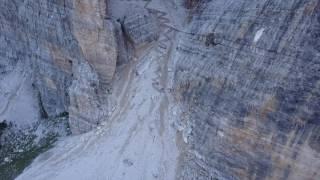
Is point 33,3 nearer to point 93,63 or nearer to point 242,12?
point 93,63

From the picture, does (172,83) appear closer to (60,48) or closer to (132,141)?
(132,141)

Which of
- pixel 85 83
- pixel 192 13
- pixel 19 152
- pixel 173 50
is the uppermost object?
pixel 192 13

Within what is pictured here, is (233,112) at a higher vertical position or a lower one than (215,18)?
lower

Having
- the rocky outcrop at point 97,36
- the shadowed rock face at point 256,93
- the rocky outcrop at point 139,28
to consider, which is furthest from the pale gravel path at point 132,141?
the shadowed rock face at point 256,93

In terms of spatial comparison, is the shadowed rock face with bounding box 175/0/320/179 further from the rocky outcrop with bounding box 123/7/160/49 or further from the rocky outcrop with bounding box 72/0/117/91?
the rocky outcrop with bounding box 72/0/117/91

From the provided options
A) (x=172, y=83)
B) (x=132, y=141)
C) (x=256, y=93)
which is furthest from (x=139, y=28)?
(x=256, y=93)

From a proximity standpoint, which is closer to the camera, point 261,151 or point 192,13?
point 261,151

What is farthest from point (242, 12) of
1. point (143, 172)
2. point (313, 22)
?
point (143, 172)

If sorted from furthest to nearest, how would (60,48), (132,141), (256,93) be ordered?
(60,48) < (132,141) < (256,93)

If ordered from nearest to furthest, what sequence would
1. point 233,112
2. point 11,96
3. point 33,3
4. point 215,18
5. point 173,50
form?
point 233,112 → point 215,18 → point 173,50 → point 33,3 → point 11,96
